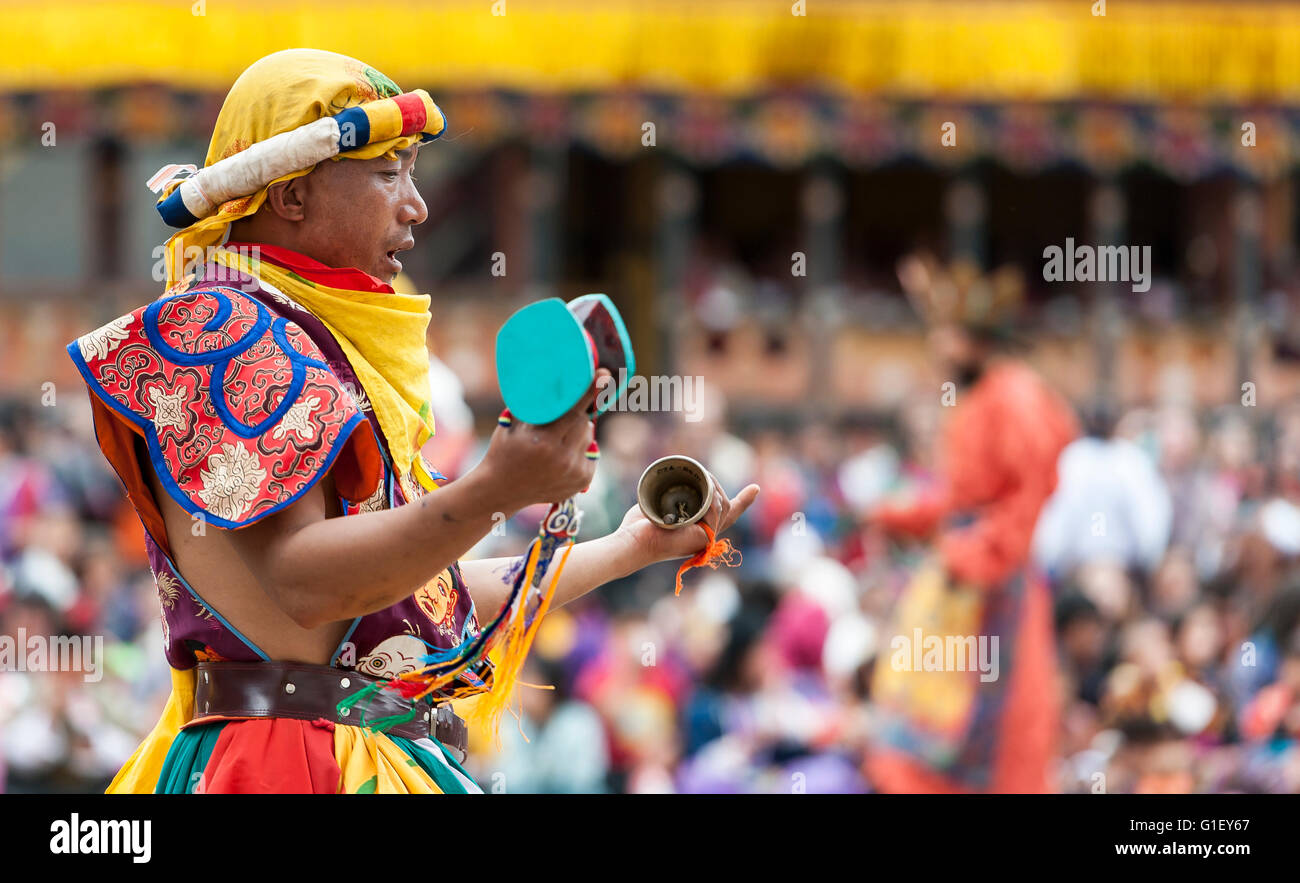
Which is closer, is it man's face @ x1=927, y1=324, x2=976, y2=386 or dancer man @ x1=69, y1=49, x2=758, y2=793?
dancer man @ x1=69, y1=49, x2=758, y2=793

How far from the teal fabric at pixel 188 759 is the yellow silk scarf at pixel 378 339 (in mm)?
388

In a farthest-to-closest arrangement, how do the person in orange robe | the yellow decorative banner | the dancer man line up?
the yellow decorative banner, the person in orange robe, the dancer man

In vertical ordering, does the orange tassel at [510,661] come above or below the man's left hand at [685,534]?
below

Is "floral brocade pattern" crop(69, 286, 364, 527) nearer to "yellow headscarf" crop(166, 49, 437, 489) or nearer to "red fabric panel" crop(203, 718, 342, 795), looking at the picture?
"yellow headscarf" crop(166, 49, 437, 489)

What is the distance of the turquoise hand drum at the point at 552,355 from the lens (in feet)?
5.91

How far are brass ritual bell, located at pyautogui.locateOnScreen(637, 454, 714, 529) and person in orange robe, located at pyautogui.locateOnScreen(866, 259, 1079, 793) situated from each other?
152 inches

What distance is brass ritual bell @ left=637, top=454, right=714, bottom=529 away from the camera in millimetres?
2418

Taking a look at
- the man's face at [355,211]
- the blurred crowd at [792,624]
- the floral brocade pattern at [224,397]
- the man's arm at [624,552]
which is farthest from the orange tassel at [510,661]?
the blurred crowd at [792,624]

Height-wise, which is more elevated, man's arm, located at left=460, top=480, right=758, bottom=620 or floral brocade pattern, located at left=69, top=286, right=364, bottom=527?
floral brocade pattern, located at left=69, top=286, right=364, bottom=527

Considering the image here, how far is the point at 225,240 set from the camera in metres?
2.31

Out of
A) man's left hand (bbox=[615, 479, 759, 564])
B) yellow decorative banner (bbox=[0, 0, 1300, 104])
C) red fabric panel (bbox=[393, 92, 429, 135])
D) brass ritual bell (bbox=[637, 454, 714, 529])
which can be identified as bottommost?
man's left hand (bbox=[615, 479, 759, 564])

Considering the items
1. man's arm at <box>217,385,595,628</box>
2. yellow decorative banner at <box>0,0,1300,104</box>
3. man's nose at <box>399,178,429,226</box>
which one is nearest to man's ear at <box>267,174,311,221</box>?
man's nose at <box>399,178,429,226</box>

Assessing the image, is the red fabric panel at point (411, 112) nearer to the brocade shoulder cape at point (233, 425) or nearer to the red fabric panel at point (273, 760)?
the brocade shoulder cape at point (233, 425)

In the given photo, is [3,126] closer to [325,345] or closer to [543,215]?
[543,215]
